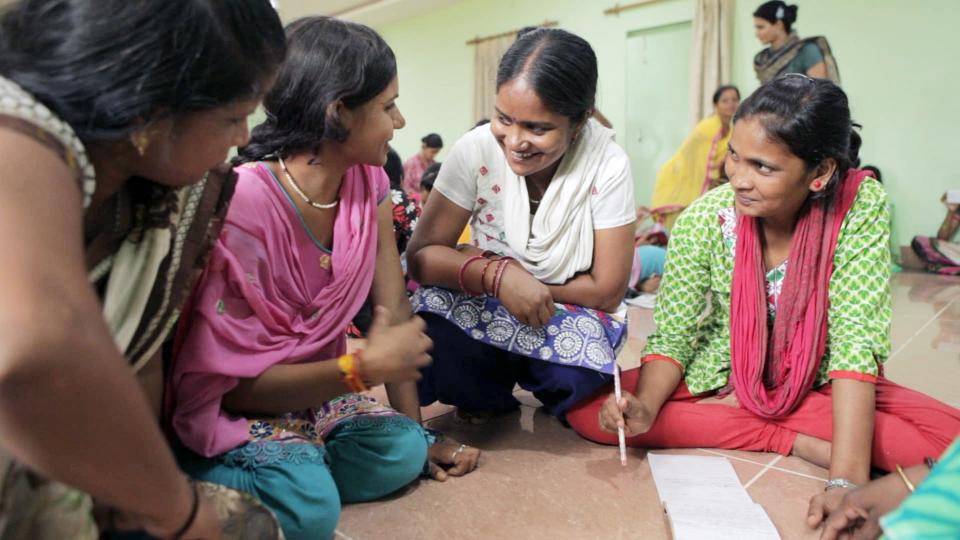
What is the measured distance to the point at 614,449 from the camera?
1.67 meters

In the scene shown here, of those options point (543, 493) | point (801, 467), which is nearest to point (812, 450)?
point (801, 467)

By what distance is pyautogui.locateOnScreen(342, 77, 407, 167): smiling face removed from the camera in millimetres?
1337

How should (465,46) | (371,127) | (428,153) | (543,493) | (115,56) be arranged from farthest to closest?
(465,46)
(428,153)
(543,493)
(371,127)
(115,56)

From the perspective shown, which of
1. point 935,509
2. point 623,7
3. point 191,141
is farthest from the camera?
point 623,7

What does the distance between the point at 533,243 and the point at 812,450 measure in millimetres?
787

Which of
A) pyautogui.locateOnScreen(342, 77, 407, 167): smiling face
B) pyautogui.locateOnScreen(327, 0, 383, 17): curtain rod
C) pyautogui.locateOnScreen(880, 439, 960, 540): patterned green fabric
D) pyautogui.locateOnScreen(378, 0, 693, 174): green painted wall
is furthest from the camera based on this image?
pyautogui.locateOnScreen(327, 0, 383, 17): curtain rod

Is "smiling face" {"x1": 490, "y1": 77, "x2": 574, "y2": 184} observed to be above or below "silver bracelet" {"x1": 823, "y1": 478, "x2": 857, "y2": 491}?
above

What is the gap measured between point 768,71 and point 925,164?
165 cm

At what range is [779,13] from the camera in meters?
4.66

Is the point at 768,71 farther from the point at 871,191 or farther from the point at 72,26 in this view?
Answer: the point at 72,26

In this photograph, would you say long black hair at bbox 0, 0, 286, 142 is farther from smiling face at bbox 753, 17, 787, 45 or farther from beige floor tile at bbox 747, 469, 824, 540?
smiling face at bbox 753, 17, 787, 45

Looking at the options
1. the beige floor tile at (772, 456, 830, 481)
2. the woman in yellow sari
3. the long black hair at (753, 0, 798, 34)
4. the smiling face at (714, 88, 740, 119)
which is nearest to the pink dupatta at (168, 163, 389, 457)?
the beige floor tile at (772, 456, 830, 481)

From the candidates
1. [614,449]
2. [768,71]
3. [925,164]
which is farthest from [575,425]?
[925,164]

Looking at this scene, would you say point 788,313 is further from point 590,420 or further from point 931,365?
point 931,365
